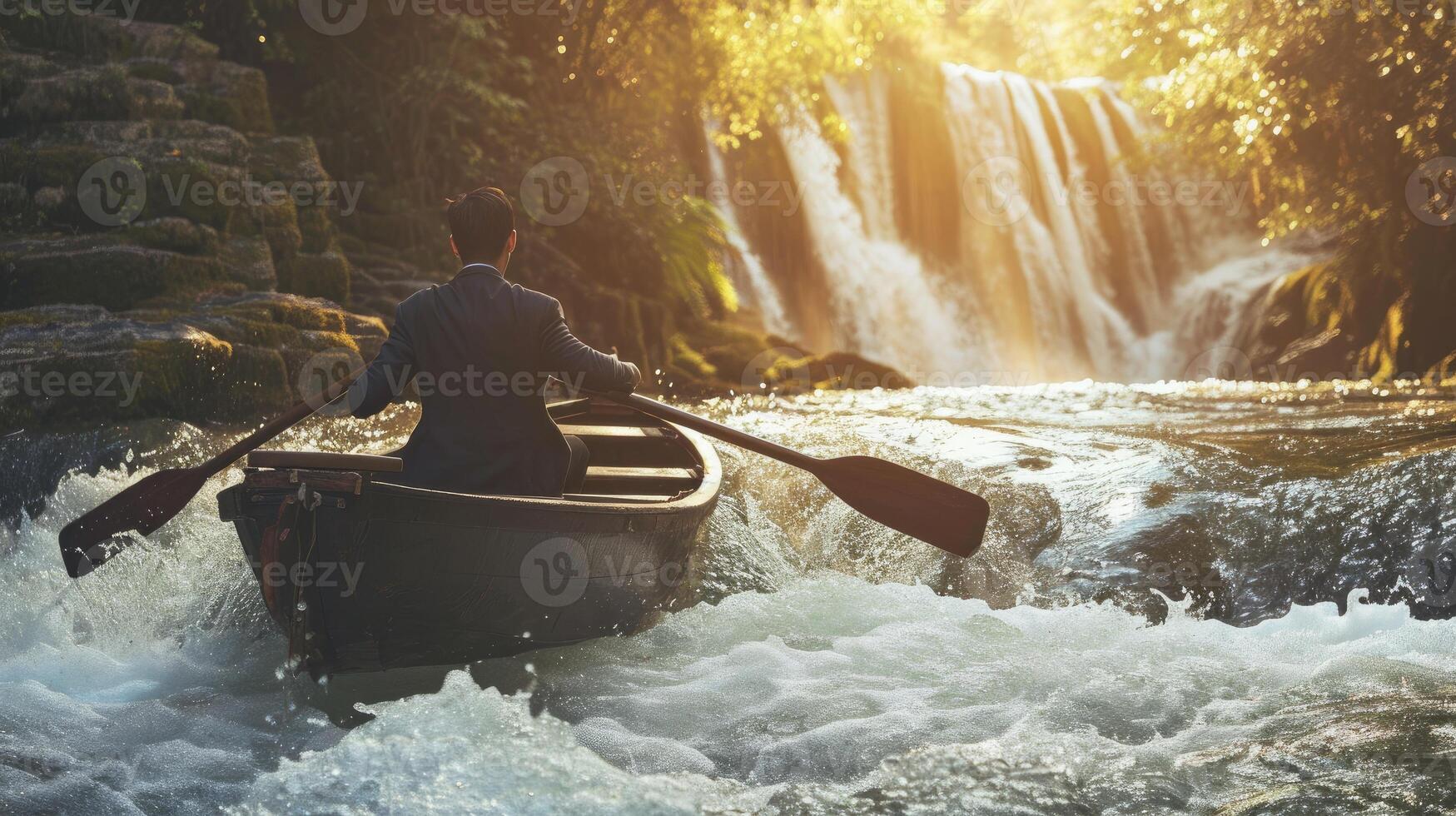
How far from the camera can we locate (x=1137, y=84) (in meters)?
20.6

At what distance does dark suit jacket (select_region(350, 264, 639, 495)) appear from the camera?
4.23m

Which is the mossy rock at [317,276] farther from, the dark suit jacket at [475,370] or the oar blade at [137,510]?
the dark suit jacket at [475,370]

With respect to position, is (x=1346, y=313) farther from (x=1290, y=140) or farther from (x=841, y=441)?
(x=841, y=441)

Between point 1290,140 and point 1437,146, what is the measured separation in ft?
7.28

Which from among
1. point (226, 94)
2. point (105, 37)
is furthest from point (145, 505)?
point (105, 37)

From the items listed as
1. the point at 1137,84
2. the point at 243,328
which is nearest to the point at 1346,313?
the point at 1137,84

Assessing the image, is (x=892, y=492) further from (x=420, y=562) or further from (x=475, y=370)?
(x=420, y=562)

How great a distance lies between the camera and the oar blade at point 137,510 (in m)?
4.71

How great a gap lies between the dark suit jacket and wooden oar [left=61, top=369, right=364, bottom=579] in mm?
576

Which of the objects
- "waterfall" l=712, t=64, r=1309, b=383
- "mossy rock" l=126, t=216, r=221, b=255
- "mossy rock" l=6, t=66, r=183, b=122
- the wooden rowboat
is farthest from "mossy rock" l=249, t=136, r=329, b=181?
"waterfall" l=712, t=64, r=1309, b=383

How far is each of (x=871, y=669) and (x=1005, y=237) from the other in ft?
64.7

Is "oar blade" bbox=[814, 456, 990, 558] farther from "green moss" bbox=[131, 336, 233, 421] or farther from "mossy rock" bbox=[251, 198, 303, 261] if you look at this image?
"mossy rock" bbox=[251, 198, 303, 261]

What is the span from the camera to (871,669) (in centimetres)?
473

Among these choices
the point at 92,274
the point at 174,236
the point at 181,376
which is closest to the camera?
the point at 181,376
